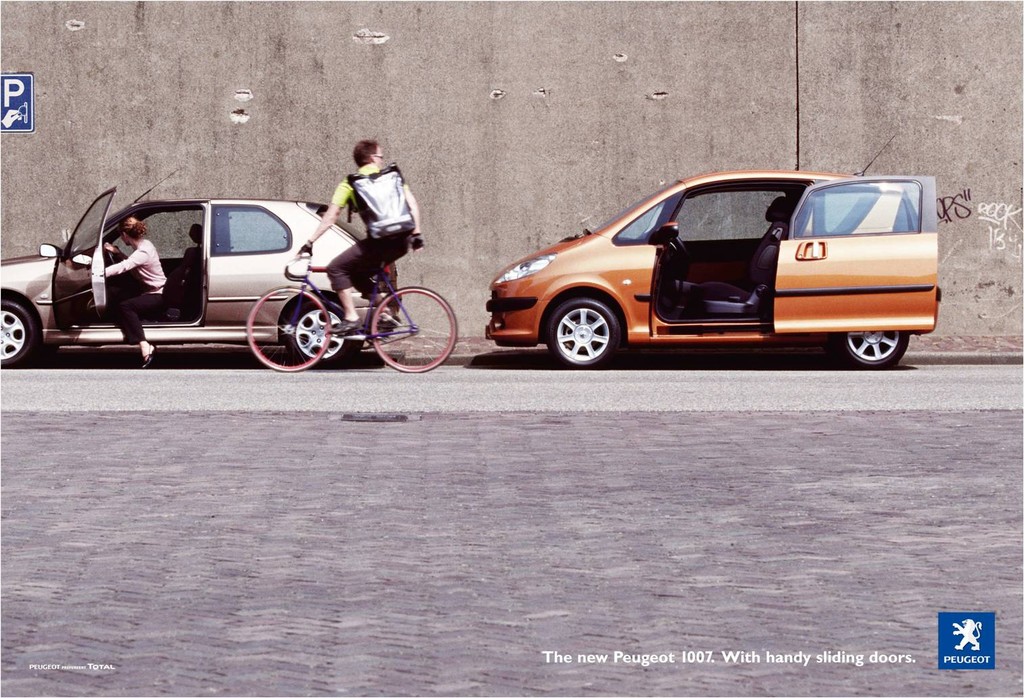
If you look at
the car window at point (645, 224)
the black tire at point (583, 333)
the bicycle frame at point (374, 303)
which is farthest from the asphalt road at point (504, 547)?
the car window at point (645, 224)

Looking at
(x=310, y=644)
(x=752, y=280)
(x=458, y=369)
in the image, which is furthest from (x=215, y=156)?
(x=310, y=644)

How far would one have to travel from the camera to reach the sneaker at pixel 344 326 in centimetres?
1293

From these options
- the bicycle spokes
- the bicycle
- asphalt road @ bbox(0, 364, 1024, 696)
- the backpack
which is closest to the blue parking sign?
the bicycle

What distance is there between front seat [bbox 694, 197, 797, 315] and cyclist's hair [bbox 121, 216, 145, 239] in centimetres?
488

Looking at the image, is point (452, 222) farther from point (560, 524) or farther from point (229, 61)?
point (560, 524)

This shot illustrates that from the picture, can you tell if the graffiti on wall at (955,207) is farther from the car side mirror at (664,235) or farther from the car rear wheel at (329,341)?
the car rear wheel at (329,341)

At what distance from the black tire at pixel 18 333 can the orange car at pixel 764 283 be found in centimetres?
407

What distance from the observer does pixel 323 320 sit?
43.3ft

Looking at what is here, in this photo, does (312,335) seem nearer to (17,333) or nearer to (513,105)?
(17,333)

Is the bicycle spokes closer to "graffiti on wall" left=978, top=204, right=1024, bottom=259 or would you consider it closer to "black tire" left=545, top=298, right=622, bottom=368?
"black tire" left=545, top=298, right=622, bottom=368

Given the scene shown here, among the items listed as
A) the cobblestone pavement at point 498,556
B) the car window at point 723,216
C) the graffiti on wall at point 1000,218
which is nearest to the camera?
the cobblestone pavement at point 498,556

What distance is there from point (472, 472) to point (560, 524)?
118 cm

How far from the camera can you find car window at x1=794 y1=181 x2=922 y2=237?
13.4 m

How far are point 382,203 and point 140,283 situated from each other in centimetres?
287
